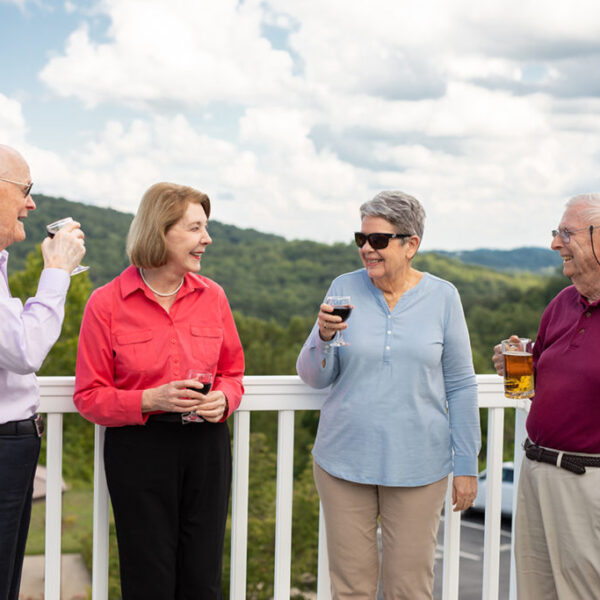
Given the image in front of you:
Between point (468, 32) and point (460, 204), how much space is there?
911 inches

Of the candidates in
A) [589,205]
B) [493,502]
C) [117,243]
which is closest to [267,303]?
[117,243]

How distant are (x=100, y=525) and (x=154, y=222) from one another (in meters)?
1.14

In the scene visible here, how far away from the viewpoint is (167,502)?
2426 mm

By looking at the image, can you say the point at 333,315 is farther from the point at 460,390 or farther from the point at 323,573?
the point at 323,573

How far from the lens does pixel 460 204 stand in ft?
260

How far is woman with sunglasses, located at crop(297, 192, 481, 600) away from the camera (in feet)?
8.25

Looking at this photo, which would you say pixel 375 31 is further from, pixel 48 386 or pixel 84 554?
pixel 48 386

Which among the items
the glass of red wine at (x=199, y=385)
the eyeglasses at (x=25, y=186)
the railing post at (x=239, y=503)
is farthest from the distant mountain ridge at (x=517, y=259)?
the eyeglasses at (x=25, y=186)

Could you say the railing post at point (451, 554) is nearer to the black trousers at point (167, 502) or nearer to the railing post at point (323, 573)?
the railing post at point (323, 573)

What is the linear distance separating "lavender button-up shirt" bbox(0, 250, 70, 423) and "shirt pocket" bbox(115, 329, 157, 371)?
29 centimetres

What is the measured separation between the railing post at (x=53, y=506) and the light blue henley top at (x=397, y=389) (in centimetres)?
90

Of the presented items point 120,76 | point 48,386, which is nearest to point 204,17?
point 120,76

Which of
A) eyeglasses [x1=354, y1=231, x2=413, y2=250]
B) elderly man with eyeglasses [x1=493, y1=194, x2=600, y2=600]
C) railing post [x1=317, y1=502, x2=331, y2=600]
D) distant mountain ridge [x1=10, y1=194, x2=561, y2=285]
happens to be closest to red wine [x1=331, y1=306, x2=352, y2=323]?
eyeglasses [x1=354, y1=231, x2=413, y2=250]

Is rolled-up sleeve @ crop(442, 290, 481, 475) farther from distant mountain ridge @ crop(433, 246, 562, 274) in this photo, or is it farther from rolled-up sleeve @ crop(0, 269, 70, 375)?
distant mountain ridge @ crop(433, 246, 562, 274)
